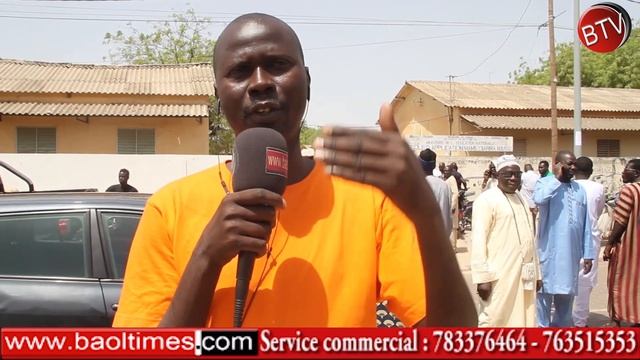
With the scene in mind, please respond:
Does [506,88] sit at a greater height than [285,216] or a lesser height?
greater

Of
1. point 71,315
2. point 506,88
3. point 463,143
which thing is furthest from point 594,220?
point 506,88

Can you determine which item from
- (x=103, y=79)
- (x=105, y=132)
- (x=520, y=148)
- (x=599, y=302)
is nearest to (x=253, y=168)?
(x=599, y=302)

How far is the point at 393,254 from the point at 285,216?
0.89ft

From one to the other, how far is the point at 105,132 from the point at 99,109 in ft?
2.39

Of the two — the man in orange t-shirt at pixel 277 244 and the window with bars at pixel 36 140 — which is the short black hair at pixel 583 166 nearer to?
the man in orange t-shirt at pixel 277 244

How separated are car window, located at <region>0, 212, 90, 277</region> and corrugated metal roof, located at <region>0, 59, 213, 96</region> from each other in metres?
14.5

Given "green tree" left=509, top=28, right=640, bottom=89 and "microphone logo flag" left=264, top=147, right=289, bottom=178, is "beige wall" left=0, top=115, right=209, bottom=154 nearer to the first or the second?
"microphone logo flag" left=264, top=147, right=289, bottom=178

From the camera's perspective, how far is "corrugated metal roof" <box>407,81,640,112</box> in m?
24.2

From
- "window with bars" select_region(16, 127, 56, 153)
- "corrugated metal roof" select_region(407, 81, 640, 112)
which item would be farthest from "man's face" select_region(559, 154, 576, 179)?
"corrugated metal roof" select_region(407, 81, 640, 112)

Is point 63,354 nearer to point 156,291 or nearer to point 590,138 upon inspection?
point 156,291

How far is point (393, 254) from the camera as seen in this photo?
1.50 m

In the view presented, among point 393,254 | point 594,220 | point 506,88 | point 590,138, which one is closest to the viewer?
point 393,254

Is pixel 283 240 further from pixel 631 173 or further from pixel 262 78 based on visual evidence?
pixel 631 173

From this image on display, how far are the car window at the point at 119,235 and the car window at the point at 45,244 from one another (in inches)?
5.4
